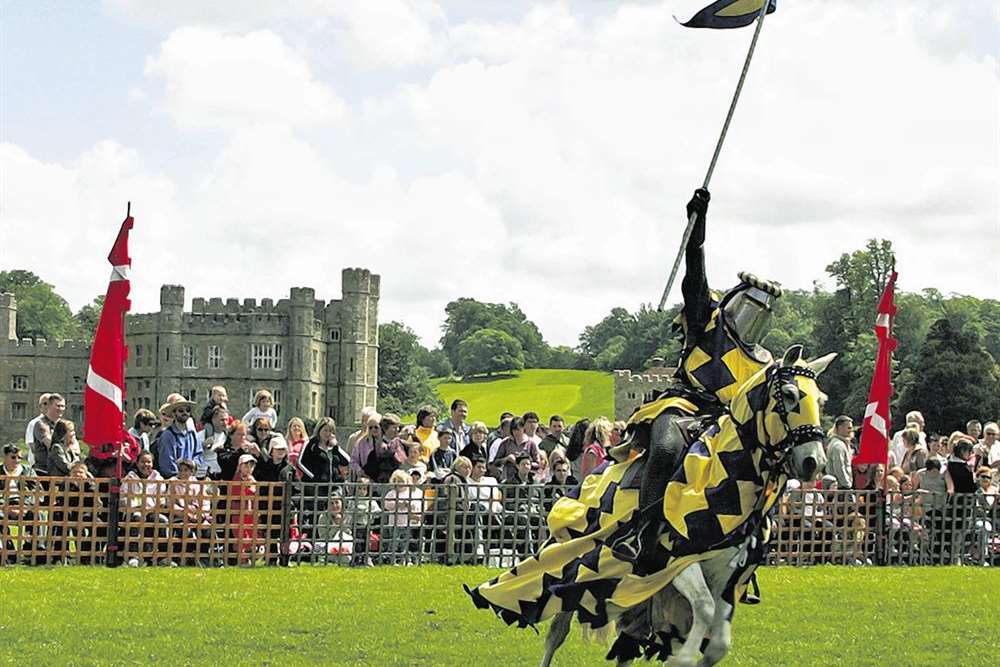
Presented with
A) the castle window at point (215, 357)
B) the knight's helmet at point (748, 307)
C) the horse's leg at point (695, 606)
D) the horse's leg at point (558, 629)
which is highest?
the castle window at point (215, 357)

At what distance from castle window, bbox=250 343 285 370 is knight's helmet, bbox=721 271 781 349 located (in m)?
101

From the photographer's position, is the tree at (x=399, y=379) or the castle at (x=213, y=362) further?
the tree at (x=399, y=379)

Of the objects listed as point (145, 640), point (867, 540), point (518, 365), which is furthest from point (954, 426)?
point (518, 365)

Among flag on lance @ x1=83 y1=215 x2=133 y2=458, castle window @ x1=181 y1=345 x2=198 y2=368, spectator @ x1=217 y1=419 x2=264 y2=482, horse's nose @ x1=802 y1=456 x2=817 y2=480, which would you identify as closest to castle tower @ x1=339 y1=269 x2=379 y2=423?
castle window @ x1=181 y1=345 x2=198 y2=368

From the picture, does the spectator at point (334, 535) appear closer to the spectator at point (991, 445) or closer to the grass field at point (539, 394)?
the spectator at point (991, 445)

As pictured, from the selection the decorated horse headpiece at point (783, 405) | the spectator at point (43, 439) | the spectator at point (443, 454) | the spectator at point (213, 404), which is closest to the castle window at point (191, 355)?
the spectator at point (213, 404)

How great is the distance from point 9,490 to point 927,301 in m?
120

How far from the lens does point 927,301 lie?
424 feet

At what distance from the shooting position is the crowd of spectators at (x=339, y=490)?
1770cm

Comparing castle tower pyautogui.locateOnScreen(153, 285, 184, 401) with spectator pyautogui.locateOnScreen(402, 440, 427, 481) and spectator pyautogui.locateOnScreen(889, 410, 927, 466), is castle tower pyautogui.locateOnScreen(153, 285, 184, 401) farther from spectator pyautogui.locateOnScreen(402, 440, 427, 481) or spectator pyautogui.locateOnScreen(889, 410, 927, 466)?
spectator pyautogui.locateOnScreen(402, 440, 427, 481)

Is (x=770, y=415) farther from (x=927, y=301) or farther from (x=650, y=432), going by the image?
(x=927, y=301)

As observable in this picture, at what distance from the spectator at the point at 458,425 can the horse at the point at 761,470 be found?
37.3 feet

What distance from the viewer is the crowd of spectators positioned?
1770cm

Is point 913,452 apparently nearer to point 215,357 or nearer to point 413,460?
point 413,460
